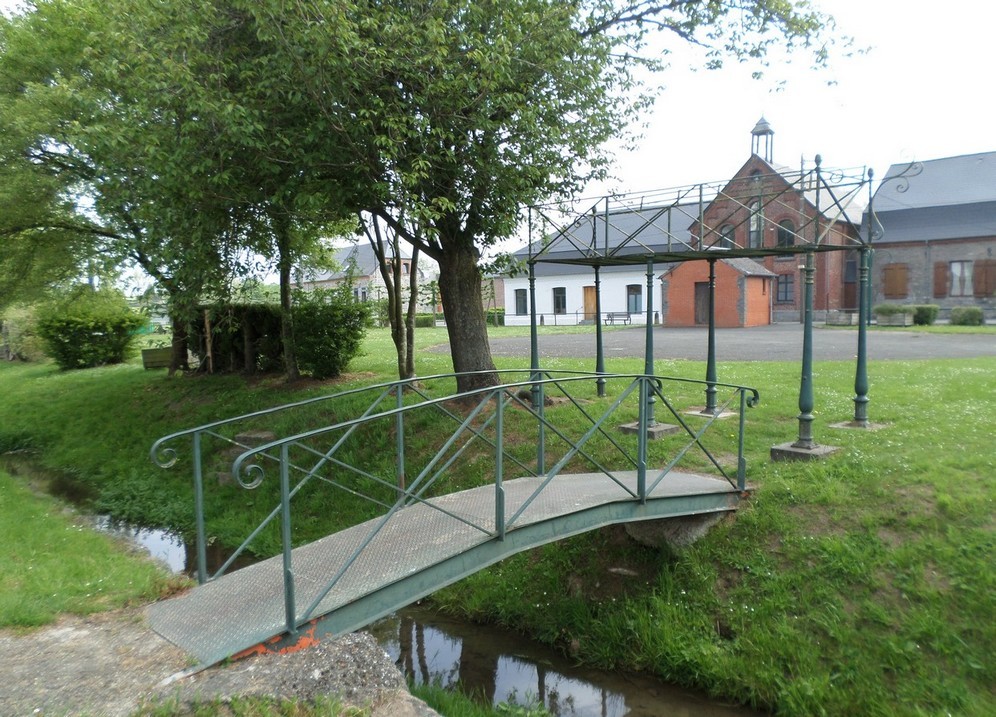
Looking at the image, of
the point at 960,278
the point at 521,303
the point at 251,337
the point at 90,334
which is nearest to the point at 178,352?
the point at 251,337

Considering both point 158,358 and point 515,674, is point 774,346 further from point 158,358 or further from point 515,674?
point 158,358

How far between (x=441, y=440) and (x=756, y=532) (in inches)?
184

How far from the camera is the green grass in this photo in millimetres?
4664

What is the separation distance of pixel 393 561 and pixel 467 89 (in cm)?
515

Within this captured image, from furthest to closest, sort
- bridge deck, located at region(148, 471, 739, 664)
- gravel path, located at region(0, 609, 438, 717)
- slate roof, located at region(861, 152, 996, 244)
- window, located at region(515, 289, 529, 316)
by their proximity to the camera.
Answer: window, located at region(515, 289, 529, 316)
slate roof, located at region(861, 152, 996, 244)
bridge deck, located at region(148, 471, 739, 664)
gravel path, located at region(0, 609, 438, 717)

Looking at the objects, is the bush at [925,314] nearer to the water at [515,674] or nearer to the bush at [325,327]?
the bush at [325,327]

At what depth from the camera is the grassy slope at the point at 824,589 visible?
5051mm

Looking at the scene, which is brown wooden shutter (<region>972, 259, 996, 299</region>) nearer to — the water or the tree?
the tree

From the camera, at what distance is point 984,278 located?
3544 cm

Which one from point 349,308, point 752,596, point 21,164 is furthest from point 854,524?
point 21,164

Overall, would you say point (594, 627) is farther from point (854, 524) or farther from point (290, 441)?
point (290, 441)

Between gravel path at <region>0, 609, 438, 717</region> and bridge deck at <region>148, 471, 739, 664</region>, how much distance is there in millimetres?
136

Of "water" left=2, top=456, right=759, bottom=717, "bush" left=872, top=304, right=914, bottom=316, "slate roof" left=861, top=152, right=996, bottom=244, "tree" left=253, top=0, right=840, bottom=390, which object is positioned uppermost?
"slate roof" left=861, top=152, right=996, bottom=244

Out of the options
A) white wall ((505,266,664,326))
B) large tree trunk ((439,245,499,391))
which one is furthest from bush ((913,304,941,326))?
large tree trunk ((439,245,499,391))
